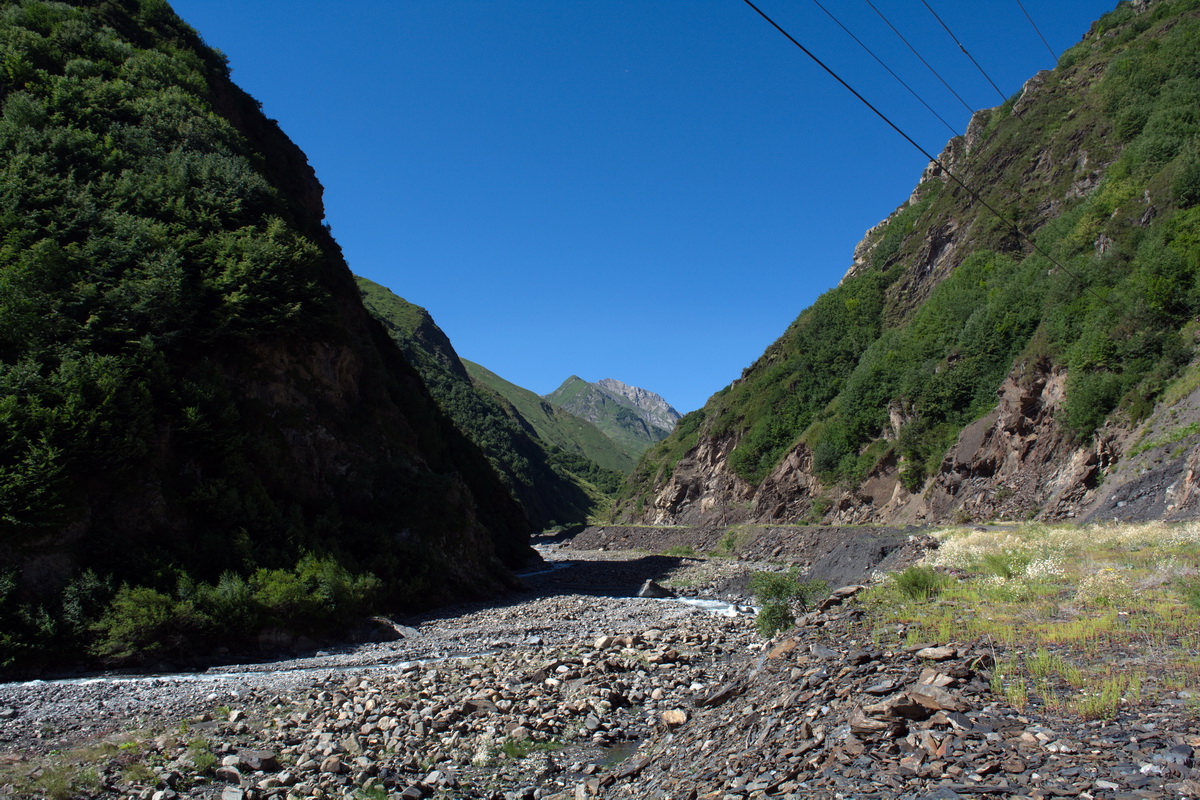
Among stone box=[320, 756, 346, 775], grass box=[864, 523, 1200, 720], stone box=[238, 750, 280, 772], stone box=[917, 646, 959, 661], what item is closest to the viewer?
grass box=[864, 523, 1200, 720]

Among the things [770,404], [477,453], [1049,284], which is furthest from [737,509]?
[1049,284]

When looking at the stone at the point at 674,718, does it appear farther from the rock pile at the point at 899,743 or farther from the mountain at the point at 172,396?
the mountain at the point at 172,396

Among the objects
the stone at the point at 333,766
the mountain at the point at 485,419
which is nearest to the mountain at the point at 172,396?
the stone at the point at 333,766

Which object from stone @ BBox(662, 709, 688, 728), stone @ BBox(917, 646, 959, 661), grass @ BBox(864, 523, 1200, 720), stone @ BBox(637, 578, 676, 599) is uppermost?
grass @ BBox(864, 523, 1200, 720)

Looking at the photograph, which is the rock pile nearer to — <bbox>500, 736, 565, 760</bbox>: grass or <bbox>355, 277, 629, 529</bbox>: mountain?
<bbox>500, 736, 565, 760</bbox>: grass

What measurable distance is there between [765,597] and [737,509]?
52.0 meters

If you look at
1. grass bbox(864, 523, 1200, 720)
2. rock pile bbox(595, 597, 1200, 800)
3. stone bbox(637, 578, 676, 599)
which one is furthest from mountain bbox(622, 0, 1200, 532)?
stone bbox(637, 578, 676, 599)

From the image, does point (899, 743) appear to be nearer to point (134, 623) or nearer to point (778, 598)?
point (778, 598)

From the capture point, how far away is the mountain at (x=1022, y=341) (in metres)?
30.4

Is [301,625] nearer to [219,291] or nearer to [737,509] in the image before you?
[219,291]

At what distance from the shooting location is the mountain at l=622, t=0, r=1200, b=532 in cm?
3042

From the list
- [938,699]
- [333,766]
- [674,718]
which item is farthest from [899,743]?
[333,766]

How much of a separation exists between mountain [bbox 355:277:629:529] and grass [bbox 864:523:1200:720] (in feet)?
355

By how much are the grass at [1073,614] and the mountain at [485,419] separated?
108 metres
